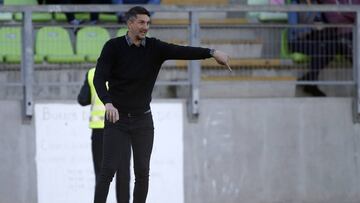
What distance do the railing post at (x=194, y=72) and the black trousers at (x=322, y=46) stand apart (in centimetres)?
139

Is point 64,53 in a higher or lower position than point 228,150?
higher

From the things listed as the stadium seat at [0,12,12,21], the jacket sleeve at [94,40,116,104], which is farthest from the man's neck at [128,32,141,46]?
the stadium seat at [0,12,12,21]

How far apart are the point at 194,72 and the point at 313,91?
6.96 feet

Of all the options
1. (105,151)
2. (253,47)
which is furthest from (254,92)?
(105,151)

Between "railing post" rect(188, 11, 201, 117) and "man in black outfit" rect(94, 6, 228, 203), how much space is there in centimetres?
309

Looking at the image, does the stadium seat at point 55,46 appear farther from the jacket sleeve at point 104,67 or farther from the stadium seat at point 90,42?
the jacket sleeve at point 104,67

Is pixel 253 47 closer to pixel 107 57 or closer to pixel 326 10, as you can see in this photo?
pixel 326 10

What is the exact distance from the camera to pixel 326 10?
1179 cm

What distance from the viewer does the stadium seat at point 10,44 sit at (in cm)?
1159

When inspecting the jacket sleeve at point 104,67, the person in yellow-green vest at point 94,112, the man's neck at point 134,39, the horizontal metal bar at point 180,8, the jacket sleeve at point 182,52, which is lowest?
the person in yellow-green vest at point 94,112

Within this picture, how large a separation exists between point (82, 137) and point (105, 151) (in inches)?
121

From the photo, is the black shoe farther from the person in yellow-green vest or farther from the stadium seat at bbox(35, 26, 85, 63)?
the person in yellow-green vest

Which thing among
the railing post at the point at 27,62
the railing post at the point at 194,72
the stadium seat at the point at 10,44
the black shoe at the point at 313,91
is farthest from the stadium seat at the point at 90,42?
the black shoe at the point at 313,91

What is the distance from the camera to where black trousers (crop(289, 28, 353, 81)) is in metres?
12.0
